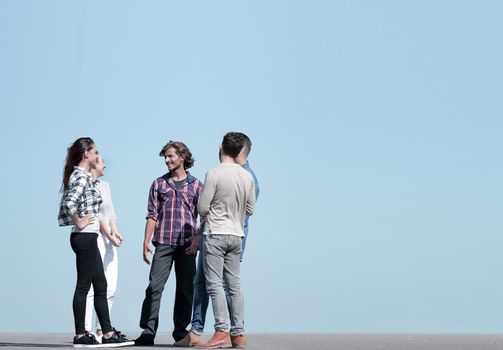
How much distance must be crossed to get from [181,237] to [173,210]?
0.93 ft

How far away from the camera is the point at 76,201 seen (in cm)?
950

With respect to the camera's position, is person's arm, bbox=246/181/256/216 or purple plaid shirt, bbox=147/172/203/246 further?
purple plaid shirt, bbox=147/172/203/246

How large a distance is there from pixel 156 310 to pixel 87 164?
5.43 ft

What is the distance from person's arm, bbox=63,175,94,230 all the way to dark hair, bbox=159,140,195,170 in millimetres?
917

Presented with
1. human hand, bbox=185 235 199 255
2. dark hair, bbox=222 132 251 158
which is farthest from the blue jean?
dark hair, bbox=222 132 251 158

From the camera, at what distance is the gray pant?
370 inches

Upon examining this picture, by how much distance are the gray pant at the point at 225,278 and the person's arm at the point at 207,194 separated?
264 millimetres

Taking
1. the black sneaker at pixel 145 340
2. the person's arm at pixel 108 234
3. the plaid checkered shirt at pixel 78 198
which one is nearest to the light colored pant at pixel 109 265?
the person's arm at pixel 108 234

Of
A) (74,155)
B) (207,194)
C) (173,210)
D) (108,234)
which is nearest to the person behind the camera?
(207,194)

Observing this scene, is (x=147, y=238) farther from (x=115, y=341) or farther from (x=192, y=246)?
(x=115, y=341)

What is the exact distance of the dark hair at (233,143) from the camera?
9.51m

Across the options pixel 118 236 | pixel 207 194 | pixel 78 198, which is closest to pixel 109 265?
pixel 118 236

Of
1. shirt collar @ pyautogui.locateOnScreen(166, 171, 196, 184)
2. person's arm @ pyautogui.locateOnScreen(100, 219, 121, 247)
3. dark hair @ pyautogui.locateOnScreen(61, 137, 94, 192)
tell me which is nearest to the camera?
dark hair @ pyautogui.locateOnScreen(61, 137, 94, 192)

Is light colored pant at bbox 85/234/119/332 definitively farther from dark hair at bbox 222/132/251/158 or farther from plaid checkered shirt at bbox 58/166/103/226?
dark hair at bbox 222/132/251/158
